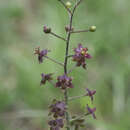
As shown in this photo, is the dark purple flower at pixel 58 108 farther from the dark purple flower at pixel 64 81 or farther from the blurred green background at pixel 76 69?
the blurred green background at pixel 76 69

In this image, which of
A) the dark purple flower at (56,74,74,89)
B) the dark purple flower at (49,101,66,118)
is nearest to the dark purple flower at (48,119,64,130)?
the dark purple flower at (49,101,66,118)

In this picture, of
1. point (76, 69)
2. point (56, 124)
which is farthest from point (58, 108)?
point (76, 69)

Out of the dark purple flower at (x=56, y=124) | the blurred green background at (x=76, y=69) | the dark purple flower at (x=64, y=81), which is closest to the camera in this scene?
the dark purple flower at (x=64, y=81)

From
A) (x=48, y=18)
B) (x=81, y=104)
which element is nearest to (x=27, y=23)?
(x=48, y=18)

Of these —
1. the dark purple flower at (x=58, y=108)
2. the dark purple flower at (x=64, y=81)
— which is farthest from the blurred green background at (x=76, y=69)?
the dark purple flower at (x=64, y=81)

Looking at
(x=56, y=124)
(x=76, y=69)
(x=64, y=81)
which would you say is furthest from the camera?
(x=76, y=69)

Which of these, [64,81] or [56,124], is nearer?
[64,81]

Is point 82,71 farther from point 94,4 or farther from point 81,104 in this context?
point 94,4

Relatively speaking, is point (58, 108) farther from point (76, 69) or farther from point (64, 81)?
point (76, 69)
